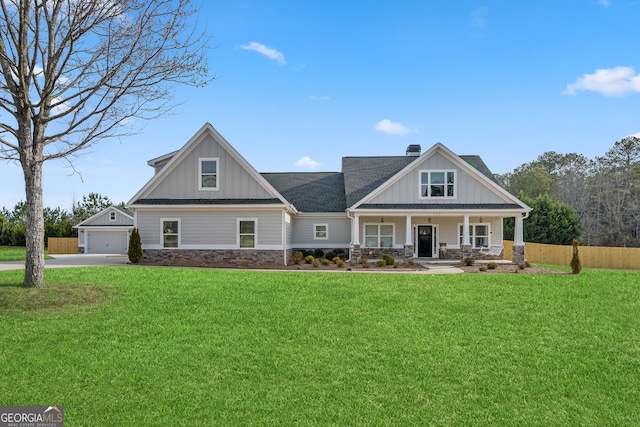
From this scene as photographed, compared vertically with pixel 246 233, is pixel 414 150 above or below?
above

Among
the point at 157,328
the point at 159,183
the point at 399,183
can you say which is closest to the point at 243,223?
the point at 159,183

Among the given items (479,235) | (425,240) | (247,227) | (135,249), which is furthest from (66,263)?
(479,235)

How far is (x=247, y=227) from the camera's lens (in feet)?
68.3

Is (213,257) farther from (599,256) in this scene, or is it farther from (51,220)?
(51,220)

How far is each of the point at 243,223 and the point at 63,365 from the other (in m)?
13.9

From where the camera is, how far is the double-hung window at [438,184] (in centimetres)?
2328

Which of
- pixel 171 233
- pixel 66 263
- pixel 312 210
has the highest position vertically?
pixel 312 210

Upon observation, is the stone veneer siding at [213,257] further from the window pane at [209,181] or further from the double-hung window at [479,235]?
the double-hung window at [479,235]

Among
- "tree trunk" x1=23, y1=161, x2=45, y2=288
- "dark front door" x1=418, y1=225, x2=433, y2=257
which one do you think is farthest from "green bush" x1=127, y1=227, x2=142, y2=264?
"dark front door" x1=418, y1=225, x2=433, y2=257

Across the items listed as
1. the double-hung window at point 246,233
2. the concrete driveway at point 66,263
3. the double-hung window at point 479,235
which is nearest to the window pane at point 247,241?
the double-hung window at point 246,233

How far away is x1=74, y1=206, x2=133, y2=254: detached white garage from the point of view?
36562mm

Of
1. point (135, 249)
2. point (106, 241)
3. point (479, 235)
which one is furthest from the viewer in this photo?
point (106, 241)

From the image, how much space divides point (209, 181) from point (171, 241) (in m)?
3.42

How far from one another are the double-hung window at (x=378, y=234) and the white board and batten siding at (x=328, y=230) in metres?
1.10
